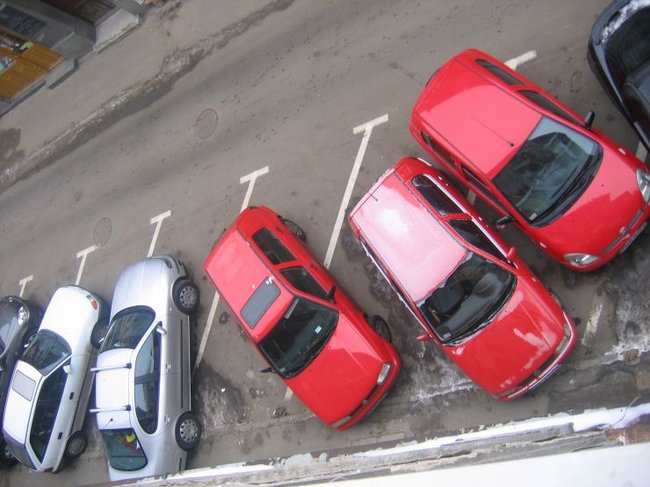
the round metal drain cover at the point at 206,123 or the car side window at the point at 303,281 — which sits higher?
the round metal drain cover at the point at 206,123

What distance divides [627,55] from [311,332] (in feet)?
18.6

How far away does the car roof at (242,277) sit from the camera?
8547mm

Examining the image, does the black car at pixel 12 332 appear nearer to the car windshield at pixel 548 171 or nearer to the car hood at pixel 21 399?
the car hood at pixel 21 399

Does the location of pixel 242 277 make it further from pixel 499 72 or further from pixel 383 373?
pixel 499 72

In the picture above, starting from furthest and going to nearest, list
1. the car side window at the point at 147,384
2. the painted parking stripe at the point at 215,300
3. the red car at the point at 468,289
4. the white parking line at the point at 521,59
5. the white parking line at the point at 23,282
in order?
the white parking line at the point at 23,282, the painted parking stripe at the point at 215,300, the car side window at the point at 147,384, the white parking line at the point at 521,59, the red car at the point at 468,289

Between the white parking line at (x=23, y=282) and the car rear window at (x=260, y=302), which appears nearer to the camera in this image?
the car rear window at (x=260, y=302)

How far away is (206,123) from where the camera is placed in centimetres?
1213

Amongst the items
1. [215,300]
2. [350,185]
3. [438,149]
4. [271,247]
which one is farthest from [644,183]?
[215,300]

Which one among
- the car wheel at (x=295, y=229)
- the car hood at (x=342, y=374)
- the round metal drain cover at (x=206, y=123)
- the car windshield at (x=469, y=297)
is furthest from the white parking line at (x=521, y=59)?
the round metal drain cover at (x=206, y=123)

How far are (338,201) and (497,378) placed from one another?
418 cm

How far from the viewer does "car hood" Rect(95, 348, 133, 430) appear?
9.79 metres

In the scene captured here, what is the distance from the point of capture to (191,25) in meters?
13.0

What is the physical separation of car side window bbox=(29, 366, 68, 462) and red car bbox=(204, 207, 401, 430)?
15.0 feet

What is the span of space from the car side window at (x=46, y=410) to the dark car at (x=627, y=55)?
35.1 feet
